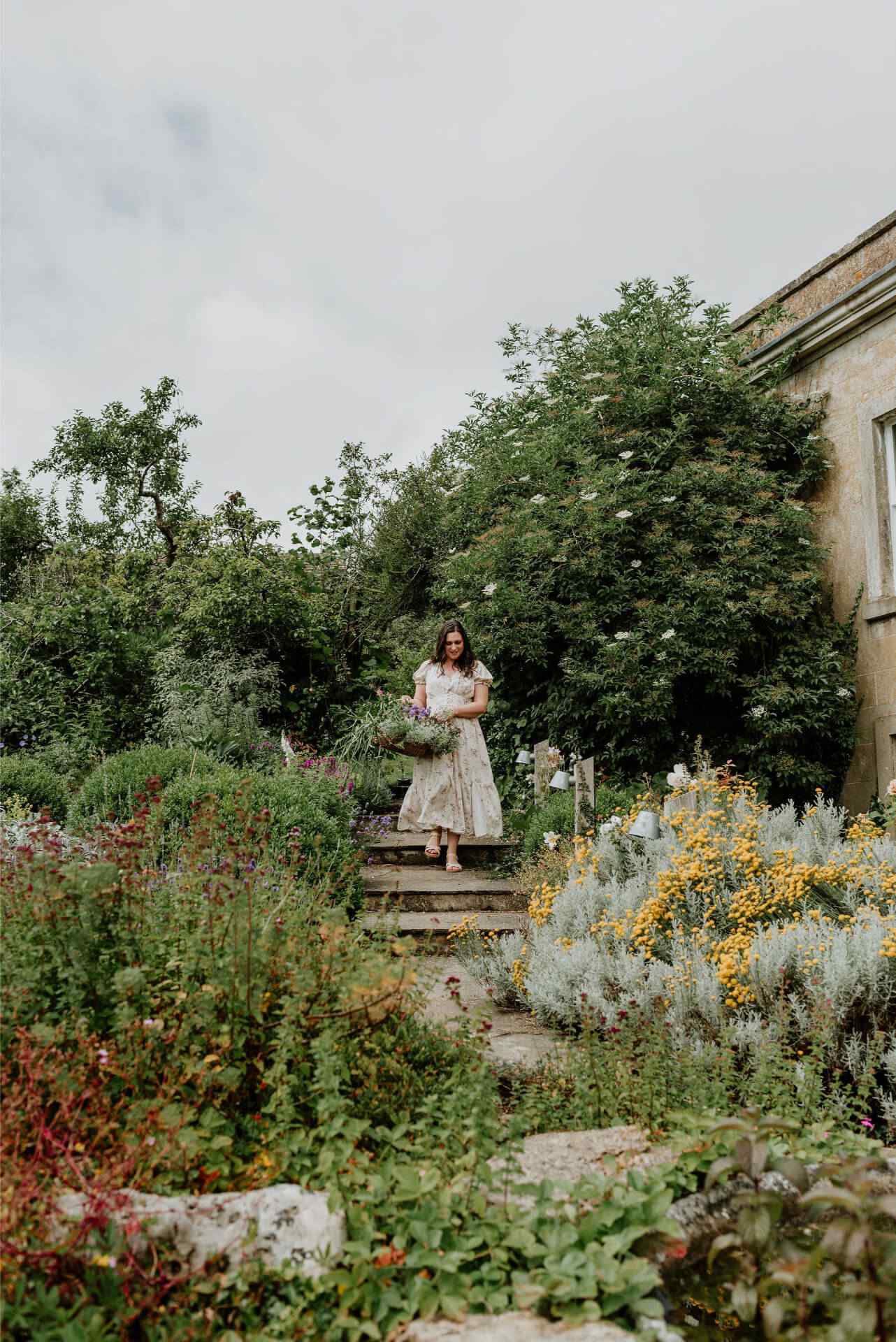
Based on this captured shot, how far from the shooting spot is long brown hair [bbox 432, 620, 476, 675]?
24.4 feet

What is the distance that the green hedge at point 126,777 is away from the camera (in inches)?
266

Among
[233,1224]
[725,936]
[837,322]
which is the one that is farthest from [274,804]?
[837,322]

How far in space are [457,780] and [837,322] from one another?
17.3 ft

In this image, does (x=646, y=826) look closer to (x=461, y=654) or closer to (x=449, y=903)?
(x=449, y=903)

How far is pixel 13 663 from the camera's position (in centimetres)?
1059

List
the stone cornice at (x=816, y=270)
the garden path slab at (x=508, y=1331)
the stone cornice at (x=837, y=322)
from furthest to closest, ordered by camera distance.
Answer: the stone cornice at (x=816, y=270)
the stone cornice at (x=837, y=322)
the garden path slab at (x=508, y=1331)

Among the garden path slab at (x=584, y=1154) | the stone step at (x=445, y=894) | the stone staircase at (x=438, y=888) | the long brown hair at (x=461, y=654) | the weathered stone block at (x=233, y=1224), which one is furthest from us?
the long brown hair at (x=461, y=654)

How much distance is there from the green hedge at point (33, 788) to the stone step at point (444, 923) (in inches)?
126

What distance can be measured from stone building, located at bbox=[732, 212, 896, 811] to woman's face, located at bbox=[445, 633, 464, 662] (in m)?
3.55

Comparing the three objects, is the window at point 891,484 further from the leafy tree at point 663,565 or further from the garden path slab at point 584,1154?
the garden path slab at point 584,1154

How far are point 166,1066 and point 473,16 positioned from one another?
4717mm

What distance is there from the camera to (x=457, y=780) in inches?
292

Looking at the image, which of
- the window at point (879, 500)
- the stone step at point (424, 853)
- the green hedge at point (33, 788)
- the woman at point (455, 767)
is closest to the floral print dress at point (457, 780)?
the woman at point (455, 767)

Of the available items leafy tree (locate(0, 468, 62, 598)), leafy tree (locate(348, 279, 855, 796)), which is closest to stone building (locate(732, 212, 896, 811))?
leafy tree (locate(348, 279, 855, 796))
